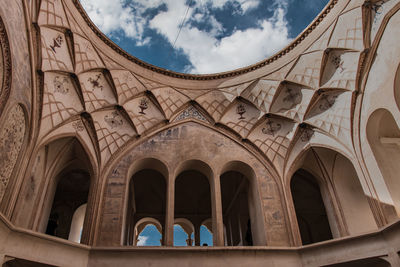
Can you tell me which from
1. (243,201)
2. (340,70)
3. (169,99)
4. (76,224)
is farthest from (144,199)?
(340,70)

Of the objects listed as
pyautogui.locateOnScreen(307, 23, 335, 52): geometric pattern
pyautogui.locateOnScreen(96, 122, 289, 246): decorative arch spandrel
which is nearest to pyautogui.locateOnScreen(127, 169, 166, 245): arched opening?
pyautogui.locateOnScreen(96, 122, 289, 246): decorative arch spandrel

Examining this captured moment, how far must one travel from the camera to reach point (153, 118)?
10.8m

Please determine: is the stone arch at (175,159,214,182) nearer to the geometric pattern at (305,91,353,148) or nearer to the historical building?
the historical building

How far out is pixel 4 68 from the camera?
6.41m

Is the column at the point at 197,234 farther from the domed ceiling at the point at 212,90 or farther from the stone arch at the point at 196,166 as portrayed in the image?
the domed ceiling at the point at 212,90

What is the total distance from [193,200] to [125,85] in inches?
249

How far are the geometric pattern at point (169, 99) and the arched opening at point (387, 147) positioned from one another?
6.13 m

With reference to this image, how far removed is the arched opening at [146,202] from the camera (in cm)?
1284

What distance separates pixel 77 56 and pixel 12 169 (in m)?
3.74

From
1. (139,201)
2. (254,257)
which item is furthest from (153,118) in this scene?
(254,257)

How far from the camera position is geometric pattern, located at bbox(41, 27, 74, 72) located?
26.3 ft

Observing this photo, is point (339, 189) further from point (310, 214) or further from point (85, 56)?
point (85, 56)

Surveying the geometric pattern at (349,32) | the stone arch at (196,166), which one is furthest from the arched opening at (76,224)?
the geometric pattern at (349,32)

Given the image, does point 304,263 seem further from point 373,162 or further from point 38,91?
point 38,91
